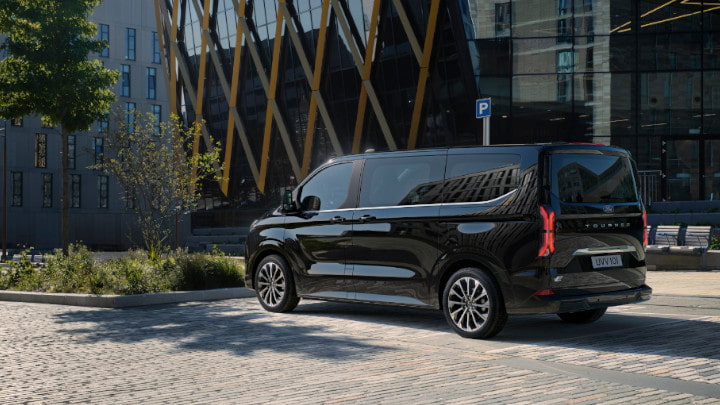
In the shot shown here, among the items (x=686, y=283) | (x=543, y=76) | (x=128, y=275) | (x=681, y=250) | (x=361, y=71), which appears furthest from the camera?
(x=361, y=71)

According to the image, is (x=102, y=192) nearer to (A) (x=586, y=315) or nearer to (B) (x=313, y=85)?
(B) (x=313, y=85)

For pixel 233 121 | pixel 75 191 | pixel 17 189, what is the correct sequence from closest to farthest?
1. pixel 233 121
2. pixel 17 189
3. pixel 75 191

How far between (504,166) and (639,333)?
7.70 feet

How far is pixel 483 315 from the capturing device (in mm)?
8398

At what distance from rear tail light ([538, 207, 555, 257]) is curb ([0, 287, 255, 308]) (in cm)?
667

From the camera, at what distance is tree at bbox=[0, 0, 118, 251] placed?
1698 centimetres

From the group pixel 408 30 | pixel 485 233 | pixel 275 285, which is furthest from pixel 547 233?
pixel 408 30

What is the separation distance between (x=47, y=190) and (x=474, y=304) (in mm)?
56207

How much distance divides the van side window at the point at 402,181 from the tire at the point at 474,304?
100 cm

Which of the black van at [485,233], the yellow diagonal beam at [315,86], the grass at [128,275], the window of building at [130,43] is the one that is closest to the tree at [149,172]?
the grass at [128,275]

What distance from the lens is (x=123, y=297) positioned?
1215cm

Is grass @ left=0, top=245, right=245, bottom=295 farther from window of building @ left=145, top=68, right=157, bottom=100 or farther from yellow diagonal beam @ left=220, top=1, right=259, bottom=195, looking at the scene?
window of building @ left=145, top=68, right=157, bottom=100

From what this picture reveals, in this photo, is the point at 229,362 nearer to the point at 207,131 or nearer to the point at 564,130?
the point at 564,130

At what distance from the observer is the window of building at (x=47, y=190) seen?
5891 centimetres
